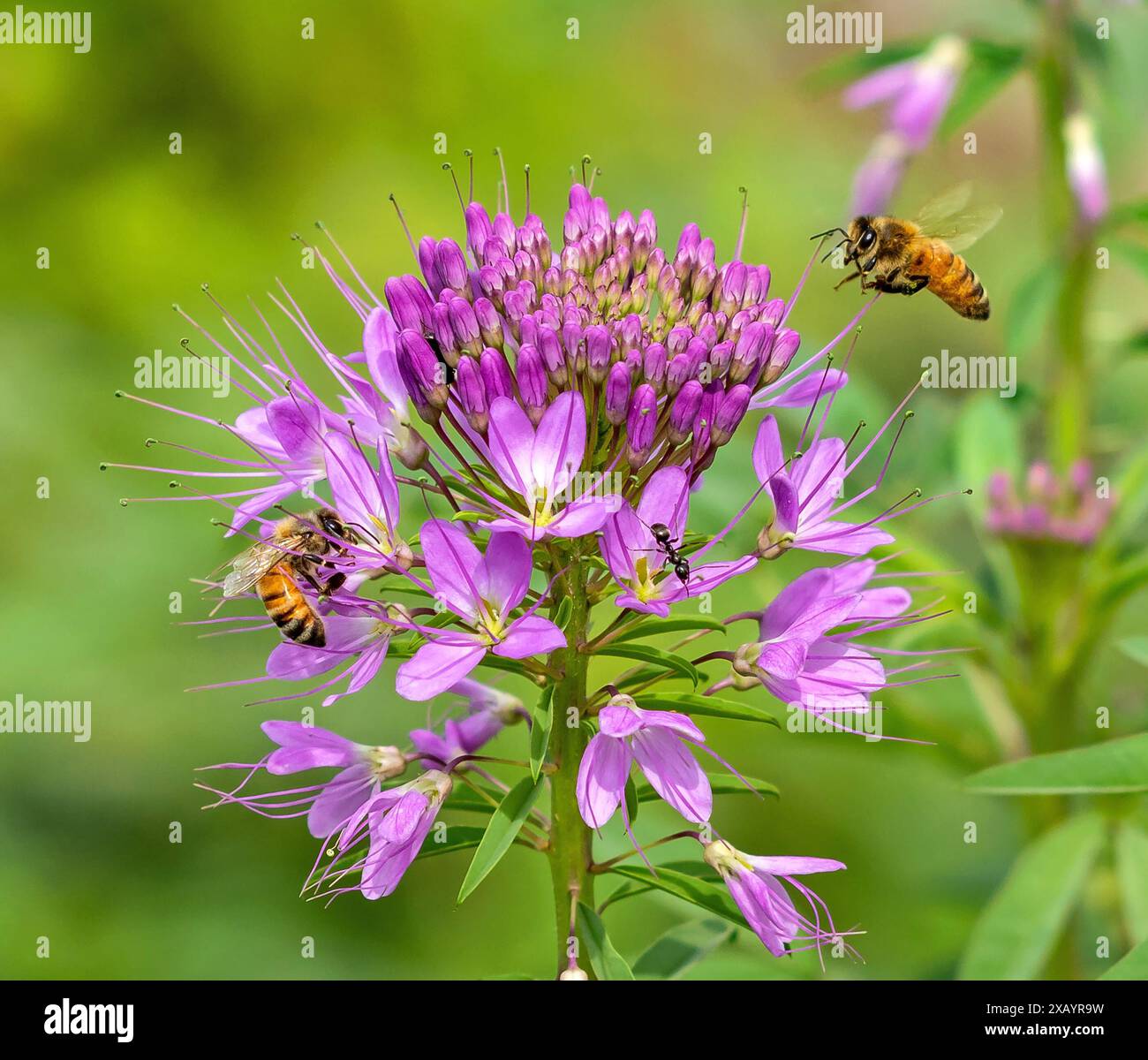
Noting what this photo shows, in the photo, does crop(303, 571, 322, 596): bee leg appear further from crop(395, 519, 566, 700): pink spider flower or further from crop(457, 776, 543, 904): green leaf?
crop(457, 776, 543, 904): green leaf

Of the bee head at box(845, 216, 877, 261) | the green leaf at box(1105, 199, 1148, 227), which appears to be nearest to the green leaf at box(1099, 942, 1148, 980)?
the bee head at box(845, 216, 877, 261)

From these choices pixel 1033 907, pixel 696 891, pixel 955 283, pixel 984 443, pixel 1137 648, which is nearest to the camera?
pixel 696 891

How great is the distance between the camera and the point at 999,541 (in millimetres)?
3602

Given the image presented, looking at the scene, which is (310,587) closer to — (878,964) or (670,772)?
(670,772)

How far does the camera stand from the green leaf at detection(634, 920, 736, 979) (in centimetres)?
239

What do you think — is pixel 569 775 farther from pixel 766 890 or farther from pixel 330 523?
pixel 330 523

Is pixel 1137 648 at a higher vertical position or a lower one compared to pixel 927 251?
lower

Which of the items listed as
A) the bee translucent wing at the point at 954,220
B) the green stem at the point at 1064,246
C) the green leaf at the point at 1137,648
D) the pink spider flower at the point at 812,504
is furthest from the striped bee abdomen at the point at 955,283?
Result: the pink spider flower at the point at 812,504

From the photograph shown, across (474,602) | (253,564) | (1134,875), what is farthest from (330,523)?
(1134,875)

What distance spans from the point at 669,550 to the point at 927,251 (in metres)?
1.68

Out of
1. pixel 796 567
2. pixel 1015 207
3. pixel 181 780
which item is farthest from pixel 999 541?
pixel 1015 207

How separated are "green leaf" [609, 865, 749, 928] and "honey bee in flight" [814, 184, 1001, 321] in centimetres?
168

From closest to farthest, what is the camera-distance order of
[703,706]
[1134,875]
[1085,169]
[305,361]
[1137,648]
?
[703,706], [1137,648], [1134,875], [1085,169], [305,361]

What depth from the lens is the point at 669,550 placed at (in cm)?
199
